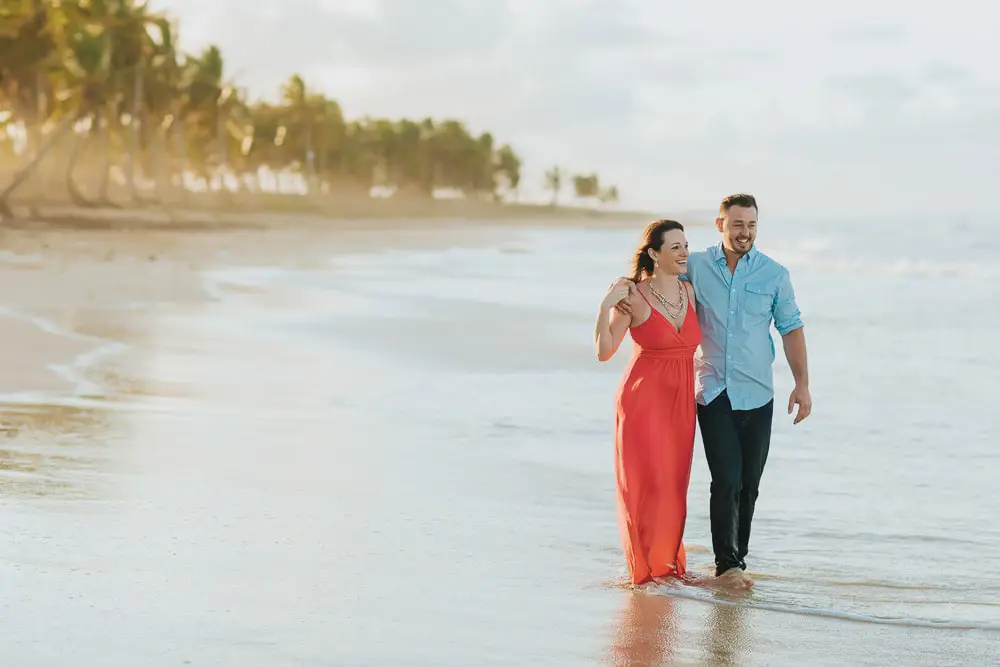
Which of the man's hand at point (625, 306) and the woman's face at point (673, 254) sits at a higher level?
the woman's face at point (673, 254)

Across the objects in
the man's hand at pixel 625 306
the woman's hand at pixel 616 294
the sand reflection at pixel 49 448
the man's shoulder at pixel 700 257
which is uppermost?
the man's shoulder at pixel 700 257

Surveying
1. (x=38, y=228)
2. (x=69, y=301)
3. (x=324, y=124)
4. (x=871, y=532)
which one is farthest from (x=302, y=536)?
(x=324, y=124)

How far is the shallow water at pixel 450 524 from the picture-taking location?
4688mm

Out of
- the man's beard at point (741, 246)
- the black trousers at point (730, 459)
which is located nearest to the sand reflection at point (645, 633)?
the black trousers at point (730, 459)

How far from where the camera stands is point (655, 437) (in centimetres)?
542

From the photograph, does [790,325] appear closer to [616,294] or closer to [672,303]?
[672,303]

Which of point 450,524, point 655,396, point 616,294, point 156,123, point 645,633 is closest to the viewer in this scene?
point 645,633

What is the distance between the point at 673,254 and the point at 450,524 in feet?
6.30

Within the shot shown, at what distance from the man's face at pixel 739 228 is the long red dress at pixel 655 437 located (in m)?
0.30

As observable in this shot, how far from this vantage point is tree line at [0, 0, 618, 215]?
54156 millimetres

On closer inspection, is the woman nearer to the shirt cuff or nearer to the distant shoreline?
the shirt cuff

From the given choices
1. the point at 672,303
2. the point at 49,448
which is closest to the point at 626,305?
the point at 672,303

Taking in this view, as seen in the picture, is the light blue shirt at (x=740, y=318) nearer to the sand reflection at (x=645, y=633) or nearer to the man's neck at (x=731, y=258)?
the man's neck at (x=731, y=258)

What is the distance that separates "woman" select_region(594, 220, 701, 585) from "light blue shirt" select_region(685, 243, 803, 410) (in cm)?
8
